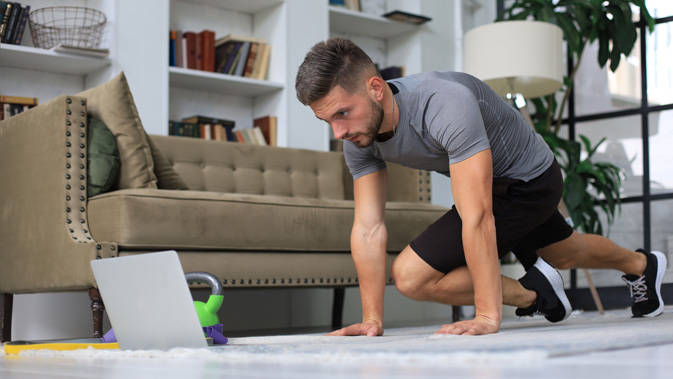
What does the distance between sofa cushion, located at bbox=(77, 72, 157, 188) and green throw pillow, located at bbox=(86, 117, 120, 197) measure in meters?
0.04

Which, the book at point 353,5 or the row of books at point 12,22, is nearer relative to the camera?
the row of books at point 12,22

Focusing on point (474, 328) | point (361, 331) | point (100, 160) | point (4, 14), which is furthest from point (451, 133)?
point (4, 14)

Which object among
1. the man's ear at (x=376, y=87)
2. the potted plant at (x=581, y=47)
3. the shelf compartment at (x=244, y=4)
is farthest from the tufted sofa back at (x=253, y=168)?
the man's ear at (x=376, y=87)

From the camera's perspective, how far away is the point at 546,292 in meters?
2.22

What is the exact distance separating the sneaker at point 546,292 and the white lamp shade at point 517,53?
1.64 m

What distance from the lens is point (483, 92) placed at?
198 centimetres

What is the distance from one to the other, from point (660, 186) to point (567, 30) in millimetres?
1032

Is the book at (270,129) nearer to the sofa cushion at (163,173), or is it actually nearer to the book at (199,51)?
the book at (199,51)

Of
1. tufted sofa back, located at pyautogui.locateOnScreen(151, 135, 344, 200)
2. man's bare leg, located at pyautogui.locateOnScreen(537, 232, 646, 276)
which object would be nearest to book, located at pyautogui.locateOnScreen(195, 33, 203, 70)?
tufted sofa back, located at pyautogui.locateOnScreen(151, 135, 344, 200)

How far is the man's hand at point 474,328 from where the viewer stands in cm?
167

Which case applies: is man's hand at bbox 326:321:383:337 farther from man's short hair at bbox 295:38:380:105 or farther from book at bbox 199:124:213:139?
book at bbox 199:124:213:139

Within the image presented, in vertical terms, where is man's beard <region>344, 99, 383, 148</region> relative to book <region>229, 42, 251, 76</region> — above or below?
below

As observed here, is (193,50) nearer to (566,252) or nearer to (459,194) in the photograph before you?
(566,252)

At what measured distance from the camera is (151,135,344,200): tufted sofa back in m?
3.29
